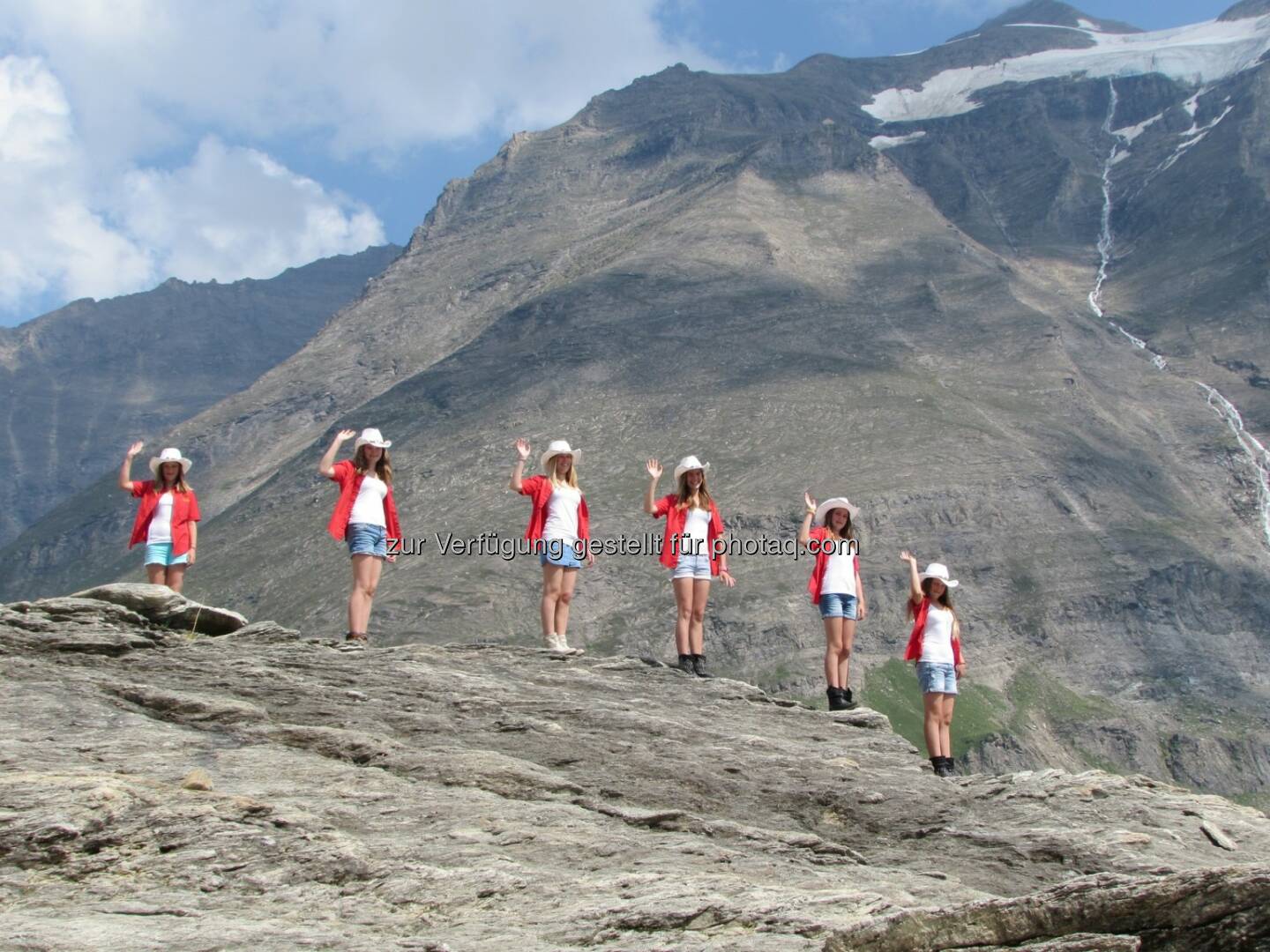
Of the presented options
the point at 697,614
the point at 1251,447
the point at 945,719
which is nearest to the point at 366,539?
the point at 697,614

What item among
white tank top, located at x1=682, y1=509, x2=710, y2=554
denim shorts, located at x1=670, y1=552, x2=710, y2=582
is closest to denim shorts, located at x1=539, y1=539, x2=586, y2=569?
denim shorts, located at x1=670, y1=552, x2=710, y2=582

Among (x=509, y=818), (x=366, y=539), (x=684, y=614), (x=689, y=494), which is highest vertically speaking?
(x=689, y=494)

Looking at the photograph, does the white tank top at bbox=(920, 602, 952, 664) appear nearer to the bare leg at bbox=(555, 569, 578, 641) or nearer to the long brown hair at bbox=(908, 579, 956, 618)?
the long brown hair at bbox=(908, 579, 956, 618)

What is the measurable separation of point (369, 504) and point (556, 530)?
7.85 feet

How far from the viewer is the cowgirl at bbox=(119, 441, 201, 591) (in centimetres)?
1948

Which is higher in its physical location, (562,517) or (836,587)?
(562,517)

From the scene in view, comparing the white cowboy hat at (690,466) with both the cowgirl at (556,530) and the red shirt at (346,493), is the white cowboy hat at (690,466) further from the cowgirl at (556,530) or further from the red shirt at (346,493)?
the red shirt at (346,493)

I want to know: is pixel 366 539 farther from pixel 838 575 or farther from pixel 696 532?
pixel 838 575

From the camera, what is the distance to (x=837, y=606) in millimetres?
18547

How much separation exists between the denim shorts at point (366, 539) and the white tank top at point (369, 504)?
55 millimetres

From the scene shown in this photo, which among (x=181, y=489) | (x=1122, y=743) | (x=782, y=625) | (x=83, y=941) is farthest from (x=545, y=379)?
(x=83, y=941)

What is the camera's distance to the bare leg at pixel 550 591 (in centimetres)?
1852

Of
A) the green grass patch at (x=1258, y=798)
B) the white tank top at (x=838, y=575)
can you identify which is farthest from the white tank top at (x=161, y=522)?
the green grass patch at (x=1258, y=798)

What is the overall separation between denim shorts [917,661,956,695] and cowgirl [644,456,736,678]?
110 inches
